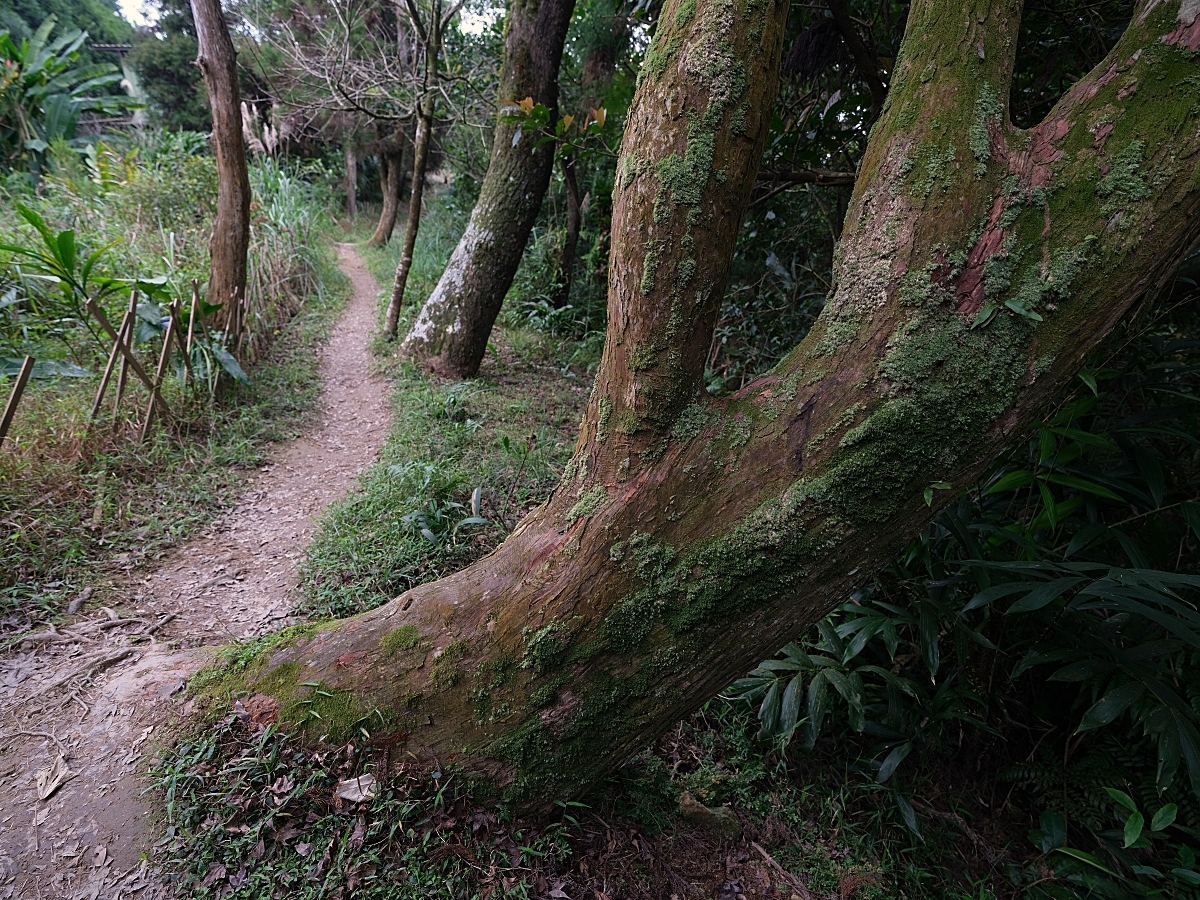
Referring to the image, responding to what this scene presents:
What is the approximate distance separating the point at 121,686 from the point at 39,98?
13436 millimetres

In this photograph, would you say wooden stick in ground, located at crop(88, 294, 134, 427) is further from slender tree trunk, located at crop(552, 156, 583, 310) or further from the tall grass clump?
slender tree trunk, located at crop(552, 156, 583, 310)

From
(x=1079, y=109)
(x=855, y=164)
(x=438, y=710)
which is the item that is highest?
(x=855, y=164)

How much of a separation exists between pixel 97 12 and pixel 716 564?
88.2ft

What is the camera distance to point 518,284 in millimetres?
8094

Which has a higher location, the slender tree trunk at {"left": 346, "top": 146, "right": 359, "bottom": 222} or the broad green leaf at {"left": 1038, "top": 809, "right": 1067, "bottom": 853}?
the slender tree trunk at {"left": 346, "top": 146, "right": 359, "bottom": 222}

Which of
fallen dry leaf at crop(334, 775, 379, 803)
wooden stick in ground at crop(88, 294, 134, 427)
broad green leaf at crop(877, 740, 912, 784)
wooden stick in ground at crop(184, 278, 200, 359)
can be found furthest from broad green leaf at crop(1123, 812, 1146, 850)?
wooden stick in ground at crop(184, 278, 200, 359)

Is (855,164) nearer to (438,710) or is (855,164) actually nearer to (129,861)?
(438,710)

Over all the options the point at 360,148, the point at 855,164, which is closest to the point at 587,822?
the point at 855,164

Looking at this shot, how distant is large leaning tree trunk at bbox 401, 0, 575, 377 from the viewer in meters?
5.19

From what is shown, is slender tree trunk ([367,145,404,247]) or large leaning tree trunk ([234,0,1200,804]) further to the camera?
slender tree trunk ([367,145,404,247])

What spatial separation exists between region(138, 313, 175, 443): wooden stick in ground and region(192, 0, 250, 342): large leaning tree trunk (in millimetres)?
801

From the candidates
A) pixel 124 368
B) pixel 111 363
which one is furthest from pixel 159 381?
pixel 111 363

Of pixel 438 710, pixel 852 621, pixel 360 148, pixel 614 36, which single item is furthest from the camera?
pixel 360 148

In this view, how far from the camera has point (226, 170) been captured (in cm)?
469
